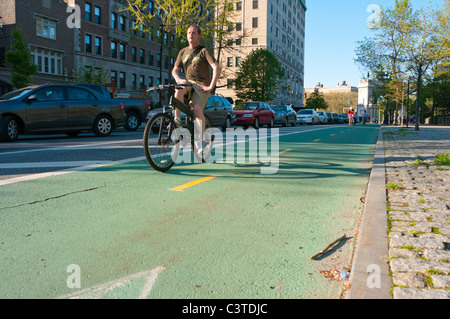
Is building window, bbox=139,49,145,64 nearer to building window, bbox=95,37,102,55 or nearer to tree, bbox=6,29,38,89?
building window, bbox=95,37,102,55

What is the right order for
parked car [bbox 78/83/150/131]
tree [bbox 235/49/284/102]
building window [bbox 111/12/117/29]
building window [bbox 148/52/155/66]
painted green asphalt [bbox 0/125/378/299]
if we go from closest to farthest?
painted green asphalt [bbox 0/125/378/299] < parked car [bbox 78/83/150/131] < building window [bbox 111/12/117/29] < building window [bbox 148/52/155/66] < tree [bbox 235/49/284/102]

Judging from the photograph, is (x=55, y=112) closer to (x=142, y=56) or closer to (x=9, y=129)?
(x=9, y=129)

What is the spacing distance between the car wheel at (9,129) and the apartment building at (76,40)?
2221 cm

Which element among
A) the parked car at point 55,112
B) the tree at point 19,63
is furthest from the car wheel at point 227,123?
the tree at point 19,63

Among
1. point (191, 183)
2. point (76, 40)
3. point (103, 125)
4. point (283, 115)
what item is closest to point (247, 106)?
point (283, 115)

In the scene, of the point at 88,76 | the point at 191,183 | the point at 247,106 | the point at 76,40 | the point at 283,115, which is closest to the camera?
the point at 191,183

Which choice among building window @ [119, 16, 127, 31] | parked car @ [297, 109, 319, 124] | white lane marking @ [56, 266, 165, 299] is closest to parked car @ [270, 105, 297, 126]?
parked car @ [297, 109, 319, 124]

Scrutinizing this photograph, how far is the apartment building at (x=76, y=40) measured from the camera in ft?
116

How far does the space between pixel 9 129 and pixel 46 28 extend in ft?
95.1

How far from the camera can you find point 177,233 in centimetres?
339

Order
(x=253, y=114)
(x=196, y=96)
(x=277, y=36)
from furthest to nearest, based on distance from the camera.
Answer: (x=277, y=36) → (x=253, y=114) → (x=196, y=96)

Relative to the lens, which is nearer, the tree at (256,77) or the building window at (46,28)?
the building window at (46,28)

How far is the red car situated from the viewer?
2558cm

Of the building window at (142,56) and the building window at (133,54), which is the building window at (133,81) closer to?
the building window at (133,54)
